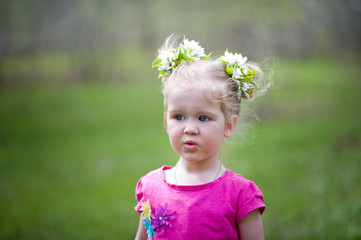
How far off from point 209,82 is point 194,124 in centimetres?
23

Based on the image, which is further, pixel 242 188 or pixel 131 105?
pixel 131 105

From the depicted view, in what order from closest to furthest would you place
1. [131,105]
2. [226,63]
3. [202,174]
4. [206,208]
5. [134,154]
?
[206,208], [202,174], [226,63], [134,154], [131,105]

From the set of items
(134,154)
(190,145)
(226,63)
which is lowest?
(190,145)

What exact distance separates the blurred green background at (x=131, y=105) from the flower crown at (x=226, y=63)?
2.94 meters

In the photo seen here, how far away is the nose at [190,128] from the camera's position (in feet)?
6.88

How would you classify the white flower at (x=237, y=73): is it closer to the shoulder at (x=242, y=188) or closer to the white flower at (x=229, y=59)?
the white flower at (x=229, y=59)

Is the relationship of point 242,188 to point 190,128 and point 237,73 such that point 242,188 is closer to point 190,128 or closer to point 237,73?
point 190,128

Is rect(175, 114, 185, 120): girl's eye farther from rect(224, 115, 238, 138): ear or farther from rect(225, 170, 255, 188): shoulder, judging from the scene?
rect(225, 170, 255, 188): shoulder

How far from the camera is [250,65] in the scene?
7.96 ft

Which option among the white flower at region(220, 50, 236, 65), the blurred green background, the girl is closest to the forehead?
the girl

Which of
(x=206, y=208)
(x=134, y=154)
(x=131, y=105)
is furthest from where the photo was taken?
(x=131, y=105)

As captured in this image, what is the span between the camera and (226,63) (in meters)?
2.33

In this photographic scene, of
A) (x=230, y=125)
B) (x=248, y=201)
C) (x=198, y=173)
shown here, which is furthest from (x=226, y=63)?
(x=248, y=201)

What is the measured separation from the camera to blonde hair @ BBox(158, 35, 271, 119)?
2.14m
